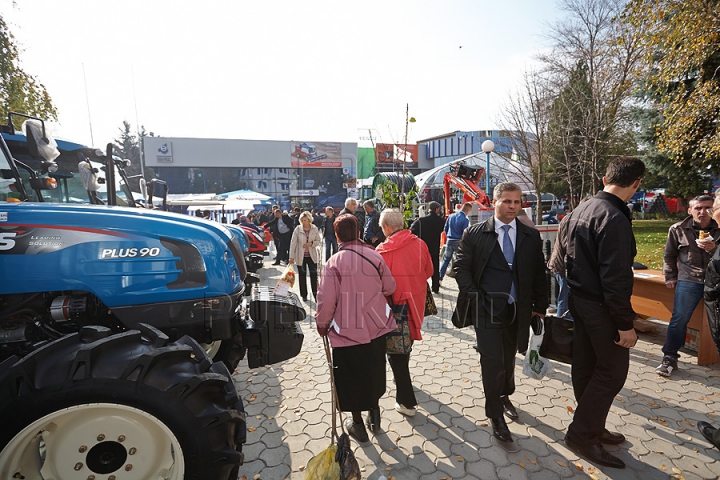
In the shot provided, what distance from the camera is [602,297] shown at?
2.53 m

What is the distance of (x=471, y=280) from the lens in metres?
3.00

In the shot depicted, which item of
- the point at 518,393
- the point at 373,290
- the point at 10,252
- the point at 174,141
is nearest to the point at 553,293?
the point at 518,393

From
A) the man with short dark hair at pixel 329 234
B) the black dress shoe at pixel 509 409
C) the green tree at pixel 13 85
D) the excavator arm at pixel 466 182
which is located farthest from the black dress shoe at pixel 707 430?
the green tree at pixel 13 85

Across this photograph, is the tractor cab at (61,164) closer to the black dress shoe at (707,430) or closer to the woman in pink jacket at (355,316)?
the woman in pink jacket at (355,316)

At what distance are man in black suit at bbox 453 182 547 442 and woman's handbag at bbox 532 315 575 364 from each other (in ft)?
0.46

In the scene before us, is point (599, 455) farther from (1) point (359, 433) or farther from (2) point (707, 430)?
(1) point (359, 433)

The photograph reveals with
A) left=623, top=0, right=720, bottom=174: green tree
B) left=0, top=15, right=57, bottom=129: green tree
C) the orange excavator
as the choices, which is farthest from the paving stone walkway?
left=0, top=15, right=57, bottom=129: green tree

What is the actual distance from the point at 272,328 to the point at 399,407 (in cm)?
150

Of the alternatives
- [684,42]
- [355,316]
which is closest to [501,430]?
[355,316]

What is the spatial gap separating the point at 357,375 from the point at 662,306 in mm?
4411

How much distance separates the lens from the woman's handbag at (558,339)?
2.94m

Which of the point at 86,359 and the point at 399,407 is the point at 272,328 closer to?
the point at 86,359

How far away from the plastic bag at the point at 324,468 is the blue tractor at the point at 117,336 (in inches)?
17.0

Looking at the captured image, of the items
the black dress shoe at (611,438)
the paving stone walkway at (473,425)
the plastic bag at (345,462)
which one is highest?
the plastic bag at (345,462)
